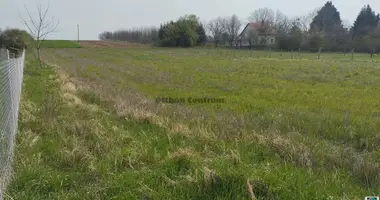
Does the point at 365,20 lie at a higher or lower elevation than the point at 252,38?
higher

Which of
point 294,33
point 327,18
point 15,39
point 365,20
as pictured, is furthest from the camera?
point 327,18

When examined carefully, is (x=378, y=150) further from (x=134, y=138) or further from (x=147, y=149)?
(x=134, y=138)

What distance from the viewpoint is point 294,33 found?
65125 millimetres

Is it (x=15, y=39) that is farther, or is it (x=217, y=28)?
(x=217, y=28)

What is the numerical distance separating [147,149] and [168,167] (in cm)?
87

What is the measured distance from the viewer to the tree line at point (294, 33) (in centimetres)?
6328

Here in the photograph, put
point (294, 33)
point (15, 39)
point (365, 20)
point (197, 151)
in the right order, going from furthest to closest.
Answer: point (365, 20) < point (294, 33) < point (15, 39) < point (197, 151)

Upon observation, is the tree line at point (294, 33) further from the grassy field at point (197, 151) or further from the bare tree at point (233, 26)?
the grassy field at point (197, 151)

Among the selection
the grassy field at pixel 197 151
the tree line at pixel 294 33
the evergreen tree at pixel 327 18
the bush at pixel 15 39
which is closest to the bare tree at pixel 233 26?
the tree line at pixel 294 33

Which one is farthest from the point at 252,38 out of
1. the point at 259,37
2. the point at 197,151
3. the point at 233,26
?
the point at 197,151

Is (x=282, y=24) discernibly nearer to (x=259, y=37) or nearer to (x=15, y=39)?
(x=259, y=37)

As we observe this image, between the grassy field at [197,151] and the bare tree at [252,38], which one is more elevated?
the bare tree at [252,38]

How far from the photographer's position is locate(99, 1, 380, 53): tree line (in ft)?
208

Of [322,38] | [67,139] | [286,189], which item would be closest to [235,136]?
[286,189]
